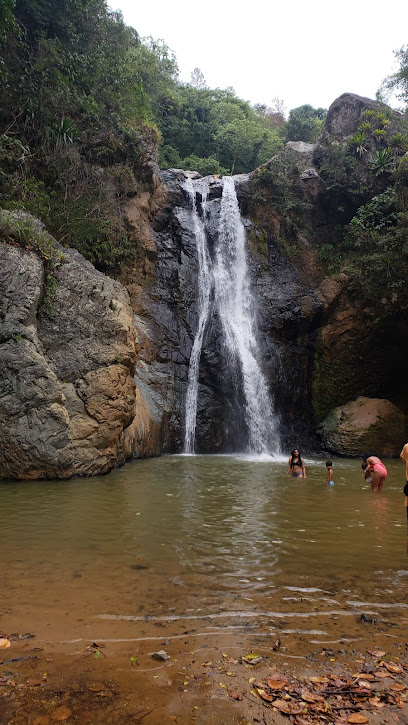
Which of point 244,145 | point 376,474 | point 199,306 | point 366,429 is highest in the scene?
point 244,145

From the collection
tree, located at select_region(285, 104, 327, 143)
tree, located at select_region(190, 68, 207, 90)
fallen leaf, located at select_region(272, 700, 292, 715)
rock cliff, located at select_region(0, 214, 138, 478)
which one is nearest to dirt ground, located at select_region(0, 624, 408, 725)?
fallen leaf, located at select_region(272, 700, 292, 715)

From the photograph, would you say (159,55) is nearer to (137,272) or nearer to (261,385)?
(137,272)

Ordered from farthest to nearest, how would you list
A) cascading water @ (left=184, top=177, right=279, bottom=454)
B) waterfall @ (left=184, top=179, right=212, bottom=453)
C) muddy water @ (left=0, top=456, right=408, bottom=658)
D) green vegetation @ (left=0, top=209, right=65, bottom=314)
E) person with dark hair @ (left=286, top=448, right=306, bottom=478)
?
cascading water @ (left=184, top=177, right=279, bottom=454), waterfall @ (left=184, top=179, right=212, bottom=453), green vegetation @ (left=0, top=209, right=65, bottom=314), person with dark hair @ (left=286, top=448, right=306, bottom=478), muddy water @ (left=0, top=456, right=408, bottom=658)

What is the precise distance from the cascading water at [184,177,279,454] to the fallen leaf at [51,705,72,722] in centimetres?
1297

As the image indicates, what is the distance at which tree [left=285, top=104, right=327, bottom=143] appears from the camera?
34.4 metres

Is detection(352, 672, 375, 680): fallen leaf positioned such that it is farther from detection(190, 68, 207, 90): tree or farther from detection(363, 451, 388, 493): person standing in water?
detection(190, 68, 207, 90): tree

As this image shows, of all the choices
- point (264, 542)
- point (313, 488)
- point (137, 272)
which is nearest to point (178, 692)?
point (264, 542)

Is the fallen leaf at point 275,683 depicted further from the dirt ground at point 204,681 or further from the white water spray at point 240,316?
the white water spray at point 240,316

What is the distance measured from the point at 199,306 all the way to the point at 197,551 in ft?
45.2

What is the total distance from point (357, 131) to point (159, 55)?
15934 millimetres

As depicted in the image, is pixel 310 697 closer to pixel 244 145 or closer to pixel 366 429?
pixel 366 429

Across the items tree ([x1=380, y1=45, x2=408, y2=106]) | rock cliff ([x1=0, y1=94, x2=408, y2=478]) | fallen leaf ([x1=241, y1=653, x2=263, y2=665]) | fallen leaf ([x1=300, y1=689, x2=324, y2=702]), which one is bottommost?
fallen leaf ([x1=300, y1=689, x2=324, y2=702])

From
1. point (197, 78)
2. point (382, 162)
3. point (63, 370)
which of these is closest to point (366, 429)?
point (63, 370)

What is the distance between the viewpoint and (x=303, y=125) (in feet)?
113
